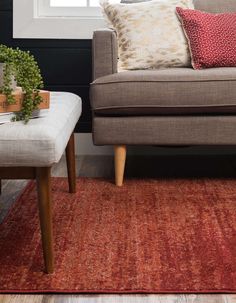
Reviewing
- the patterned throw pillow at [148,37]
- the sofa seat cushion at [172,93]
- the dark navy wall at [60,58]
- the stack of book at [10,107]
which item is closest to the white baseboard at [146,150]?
the dark navy wall at [60,58]

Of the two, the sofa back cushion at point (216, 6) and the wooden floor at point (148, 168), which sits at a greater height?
the sofa back cushion at point (216, 6)

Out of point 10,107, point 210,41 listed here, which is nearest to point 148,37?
point 210,41

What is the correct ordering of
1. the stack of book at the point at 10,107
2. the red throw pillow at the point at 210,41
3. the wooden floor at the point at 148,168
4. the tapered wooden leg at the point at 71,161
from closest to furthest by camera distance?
the stack of book at the point at 10,107 → the tapered wooden leg at the point at 71,161 → the wooden floor at the point at 148,168 → the red throw pillow at the point at 210,41

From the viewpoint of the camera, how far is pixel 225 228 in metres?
2.26

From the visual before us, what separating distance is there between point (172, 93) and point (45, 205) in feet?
3.86

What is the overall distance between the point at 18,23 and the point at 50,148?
2142 mm

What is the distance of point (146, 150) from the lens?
372 cm

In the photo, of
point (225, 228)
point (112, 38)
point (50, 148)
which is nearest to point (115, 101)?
point (112, 38)

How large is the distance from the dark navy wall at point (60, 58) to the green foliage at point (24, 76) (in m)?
1.83

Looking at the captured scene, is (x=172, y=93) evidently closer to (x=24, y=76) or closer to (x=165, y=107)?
(x=165, y=107)

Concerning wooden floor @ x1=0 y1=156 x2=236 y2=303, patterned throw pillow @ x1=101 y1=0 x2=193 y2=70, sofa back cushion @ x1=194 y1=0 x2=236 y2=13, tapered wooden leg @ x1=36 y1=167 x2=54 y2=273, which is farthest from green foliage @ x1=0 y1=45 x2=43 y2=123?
sofa back cushion @ x1=194 y1=0 x2=236 y2=13

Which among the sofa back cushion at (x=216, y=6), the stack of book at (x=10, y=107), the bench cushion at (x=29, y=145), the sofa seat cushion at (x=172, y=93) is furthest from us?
the sofa back cushion at (x=216, y=6)

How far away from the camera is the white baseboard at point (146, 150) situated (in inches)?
145

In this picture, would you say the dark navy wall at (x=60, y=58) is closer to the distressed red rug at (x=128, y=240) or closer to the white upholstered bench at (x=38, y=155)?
the distressed red rug at (x=128, y=240)
